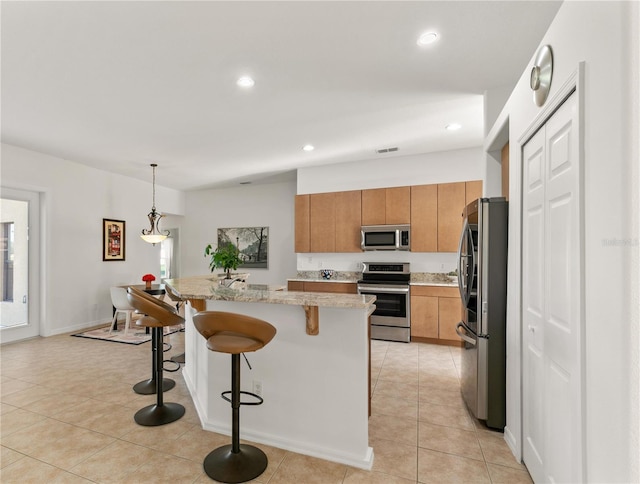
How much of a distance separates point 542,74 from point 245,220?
6324 millimetres

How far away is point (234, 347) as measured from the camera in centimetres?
176

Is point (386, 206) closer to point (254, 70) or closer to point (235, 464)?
point (254, 70)

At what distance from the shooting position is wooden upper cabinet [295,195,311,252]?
5680 mm

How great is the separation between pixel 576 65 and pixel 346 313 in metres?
1.61

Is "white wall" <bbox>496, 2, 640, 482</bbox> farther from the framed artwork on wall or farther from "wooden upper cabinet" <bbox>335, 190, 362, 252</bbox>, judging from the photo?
the framed artwork on wall

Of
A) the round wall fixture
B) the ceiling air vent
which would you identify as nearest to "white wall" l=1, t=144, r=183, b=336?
the ceiling air vent

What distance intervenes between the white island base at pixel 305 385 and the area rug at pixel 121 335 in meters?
2.99

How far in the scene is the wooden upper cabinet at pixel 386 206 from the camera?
197 inches

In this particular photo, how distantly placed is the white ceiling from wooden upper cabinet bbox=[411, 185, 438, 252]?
74 centimetres

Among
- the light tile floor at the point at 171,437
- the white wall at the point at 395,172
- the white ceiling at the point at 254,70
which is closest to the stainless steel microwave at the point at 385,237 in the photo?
the white wall at the point at 395,172

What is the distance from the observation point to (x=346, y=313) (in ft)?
6.52

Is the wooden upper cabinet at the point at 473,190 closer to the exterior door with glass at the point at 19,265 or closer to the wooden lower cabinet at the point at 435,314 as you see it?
the wooden lower cabinet at the point at 435,314

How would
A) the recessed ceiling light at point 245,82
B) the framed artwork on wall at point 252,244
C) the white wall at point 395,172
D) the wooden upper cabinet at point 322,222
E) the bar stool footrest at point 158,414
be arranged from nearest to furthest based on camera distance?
the bar stool footrest at point 158,414
the recessed ceiling light at point 245,82
the white wall at point 395,172
the wooden upper cabinet at point 322,222
the framed artwork on wall at point 252,244

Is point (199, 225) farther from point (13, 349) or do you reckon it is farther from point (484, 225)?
point (484, 225)
